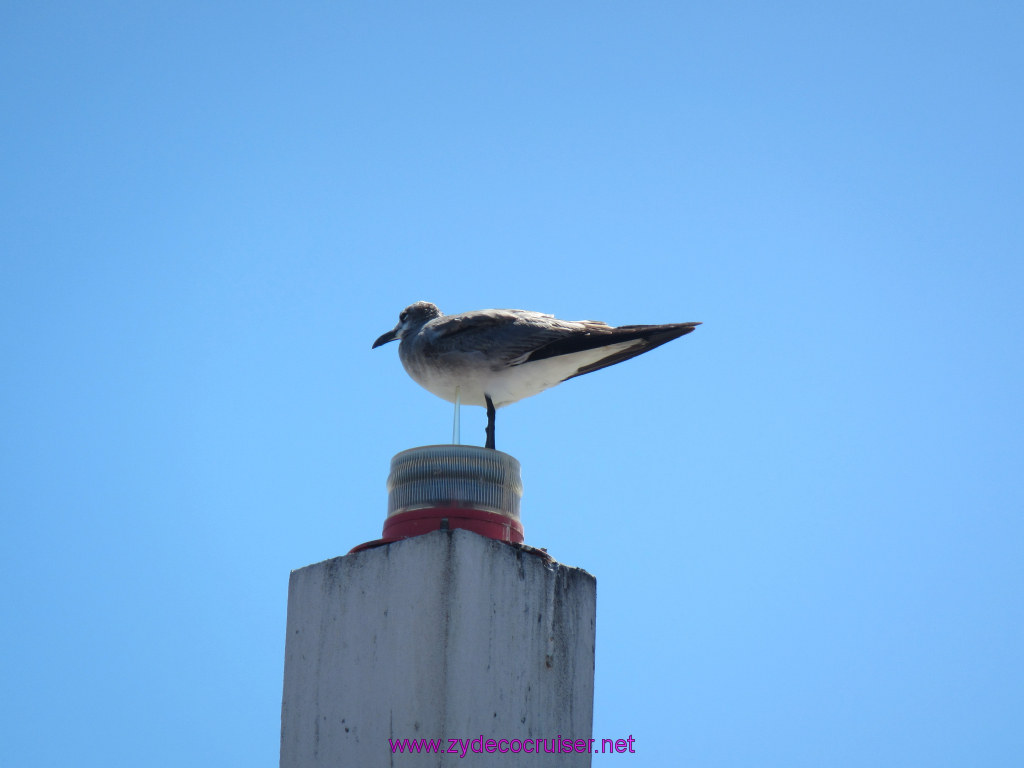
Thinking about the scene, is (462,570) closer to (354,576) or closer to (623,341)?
(354,576)

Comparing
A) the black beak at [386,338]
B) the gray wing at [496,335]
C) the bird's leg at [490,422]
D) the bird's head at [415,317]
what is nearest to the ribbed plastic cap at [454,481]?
the bird's leg at [490,422]

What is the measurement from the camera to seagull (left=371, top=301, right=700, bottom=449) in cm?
734

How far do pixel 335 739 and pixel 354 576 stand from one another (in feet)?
2.47

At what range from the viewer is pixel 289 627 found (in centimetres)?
584

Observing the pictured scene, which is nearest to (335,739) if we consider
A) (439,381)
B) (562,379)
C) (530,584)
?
(530,584)

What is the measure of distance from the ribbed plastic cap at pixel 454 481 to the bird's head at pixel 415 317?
1.96 m

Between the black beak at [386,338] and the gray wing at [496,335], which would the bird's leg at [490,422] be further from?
the black beak at [386,338]

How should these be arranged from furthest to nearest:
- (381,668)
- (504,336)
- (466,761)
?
(504,336)
(381,668)
(466,761)

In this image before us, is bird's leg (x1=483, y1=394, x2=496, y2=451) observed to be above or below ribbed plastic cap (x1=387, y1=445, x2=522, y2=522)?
above

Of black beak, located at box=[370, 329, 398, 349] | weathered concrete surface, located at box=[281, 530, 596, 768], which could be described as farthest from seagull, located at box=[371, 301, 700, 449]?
weathered concrete surface, located at box=[281, 530, 596, 768]

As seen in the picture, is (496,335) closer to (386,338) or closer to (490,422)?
(490,422)

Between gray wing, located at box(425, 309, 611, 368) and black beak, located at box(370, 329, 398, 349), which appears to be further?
black beak, located at box(370, 329, 398, 349)

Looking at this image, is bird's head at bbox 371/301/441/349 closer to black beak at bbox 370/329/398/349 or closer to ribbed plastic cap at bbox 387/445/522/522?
black beak at bbox 370/329/398/349

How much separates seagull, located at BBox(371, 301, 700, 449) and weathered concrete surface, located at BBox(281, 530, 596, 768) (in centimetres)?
182
